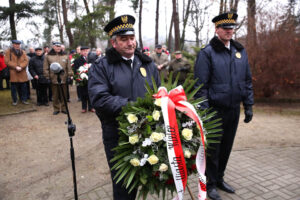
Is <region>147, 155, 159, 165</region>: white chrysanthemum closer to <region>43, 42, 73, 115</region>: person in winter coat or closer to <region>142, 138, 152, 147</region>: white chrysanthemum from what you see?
<region>142, 138, 152, 147</region>: white chrysanthemum

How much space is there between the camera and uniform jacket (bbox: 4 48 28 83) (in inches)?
352

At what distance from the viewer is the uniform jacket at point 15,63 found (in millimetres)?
8930

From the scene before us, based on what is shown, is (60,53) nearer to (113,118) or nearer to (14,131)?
(14,131)

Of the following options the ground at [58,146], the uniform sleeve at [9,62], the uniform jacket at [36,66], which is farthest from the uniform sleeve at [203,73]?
the uniform jacket at [36,66]

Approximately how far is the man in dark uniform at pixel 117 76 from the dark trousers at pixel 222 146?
133cm

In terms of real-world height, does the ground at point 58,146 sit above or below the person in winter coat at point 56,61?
below

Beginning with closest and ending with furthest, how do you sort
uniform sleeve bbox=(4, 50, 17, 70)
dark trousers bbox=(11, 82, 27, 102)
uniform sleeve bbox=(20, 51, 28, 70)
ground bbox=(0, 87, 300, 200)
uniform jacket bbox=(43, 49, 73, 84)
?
ground bbox=(0, 87, 300, 200), uniform jacket bbox=(43, 49, 73, 84), uniform sleeve bbox=(4, 50, 17, 70), uniform sleeve bbox=(20, 51, 28, 70), dark trousers bbox=(11, 82, 27, 102)

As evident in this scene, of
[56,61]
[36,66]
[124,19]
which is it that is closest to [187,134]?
[124,19]

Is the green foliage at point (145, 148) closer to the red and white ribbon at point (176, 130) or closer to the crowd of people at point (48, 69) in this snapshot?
the red and white ribbon at point (176, 130)

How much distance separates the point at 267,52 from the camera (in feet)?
30.4

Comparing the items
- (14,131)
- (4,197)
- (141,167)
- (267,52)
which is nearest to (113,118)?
(141,167)

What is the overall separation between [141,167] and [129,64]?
108cm

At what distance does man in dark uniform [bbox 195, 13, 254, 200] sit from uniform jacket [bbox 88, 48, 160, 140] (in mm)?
1057

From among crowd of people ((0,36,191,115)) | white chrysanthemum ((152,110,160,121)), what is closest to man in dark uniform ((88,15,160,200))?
white chrysanthemum ((152,110,160,121))
